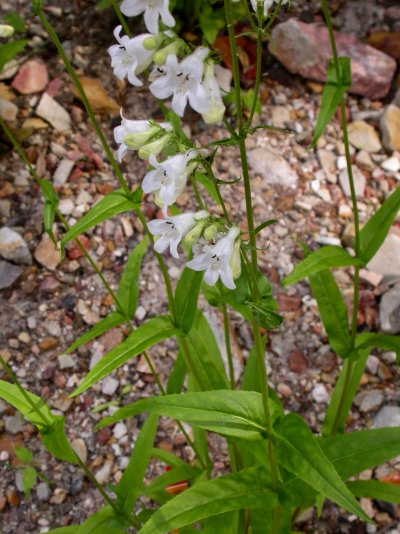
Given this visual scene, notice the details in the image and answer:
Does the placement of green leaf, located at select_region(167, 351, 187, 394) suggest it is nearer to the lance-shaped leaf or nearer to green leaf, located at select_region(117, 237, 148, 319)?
green leaf, located at select_region(117, 237, 148, 319)

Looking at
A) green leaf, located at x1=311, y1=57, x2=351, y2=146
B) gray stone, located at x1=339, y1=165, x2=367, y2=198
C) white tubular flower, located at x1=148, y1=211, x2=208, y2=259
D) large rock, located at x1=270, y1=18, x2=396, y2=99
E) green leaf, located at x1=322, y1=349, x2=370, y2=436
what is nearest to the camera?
white tubular flower, located at x1=148, y1=211, x2=208, y2=259

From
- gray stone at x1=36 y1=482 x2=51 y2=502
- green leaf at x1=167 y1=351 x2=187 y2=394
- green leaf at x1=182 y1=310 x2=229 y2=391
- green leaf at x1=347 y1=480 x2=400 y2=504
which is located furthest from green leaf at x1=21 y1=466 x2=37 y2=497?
green leaf at x1=347 y1=480 x2=400 y2=504

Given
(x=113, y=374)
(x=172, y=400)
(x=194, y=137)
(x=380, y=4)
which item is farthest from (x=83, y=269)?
(x=380, y=4)

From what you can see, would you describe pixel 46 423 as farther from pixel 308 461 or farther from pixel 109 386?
pixel 109 386

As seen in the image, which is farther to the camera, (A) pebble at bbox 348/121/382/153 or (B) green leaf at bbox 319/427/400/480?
(A) pebble at bbox 348/121/382/153

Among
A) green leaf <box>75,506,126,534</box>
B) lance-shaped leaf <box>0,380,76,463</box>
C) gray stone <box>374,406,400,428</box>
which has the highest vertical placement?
lance-shaped leaf <box>0,380,76,463</box>

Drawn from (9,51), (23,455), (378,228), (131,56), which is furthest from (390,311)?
(9,51)

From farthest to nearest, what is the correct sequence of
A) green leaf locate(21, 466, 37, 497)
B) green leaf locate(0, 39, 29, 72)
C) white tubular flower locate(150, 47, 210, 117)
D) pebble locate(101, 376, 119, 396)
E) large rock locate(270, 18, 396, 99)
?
large rock locate(270, 18, 396, 99) → green leaf locate(0, 39, 29, 72) → pebble locate(101, 376, 119, 396) → green leaf locate(21, 466, 37, 497) → white tubular flower locate(150, 47, 210, 117)
